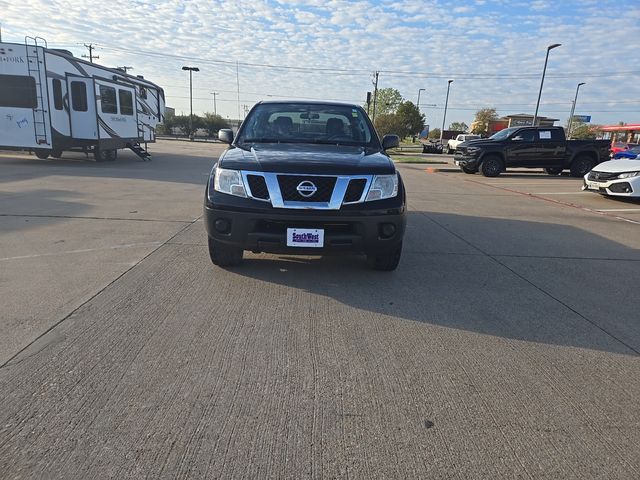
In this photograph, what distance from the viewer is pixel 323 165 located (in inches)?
153

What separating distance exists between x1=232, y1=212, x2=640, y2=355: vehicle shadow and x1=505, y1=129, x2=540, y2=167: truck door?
11086 millimetres

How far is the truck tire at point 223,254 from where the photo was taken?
4.36 m

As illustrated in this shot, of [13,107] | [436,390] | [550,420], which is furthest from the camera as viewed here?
[13,107]

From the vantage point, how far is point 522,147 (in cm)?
1662

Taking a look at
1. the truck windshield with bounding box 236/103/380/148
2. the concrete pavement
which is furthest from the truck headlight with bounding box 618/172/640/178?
the truck windshield with bounding box 236/103/380/148

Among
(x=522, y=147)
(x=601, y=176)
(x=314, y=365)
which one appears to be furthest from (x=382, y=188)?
(x=522, y=147)

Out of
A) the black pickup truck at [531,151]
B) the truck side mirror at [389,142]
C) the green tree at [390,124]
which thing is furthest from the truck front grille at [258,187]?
the green tree at [390,124]

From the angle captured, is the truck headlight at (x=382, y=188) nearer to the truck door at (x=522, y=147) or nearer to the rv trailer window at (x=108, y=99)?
the truck door at (x=522, y=147)

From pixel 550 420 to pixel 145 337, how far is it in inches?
103

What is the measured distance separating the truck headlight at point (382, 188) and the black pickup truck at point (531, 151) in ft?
46.1

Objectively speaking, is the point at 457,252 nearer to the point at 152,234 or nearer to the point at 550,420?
Result: the point at 550,420

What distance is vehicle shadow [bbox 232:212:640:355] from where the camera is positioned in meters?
3.51

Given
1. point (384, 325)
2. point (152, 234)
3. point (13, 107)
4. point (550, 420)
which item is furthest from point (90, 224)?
point (13, 107)

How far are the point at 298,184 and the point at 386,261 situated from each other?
4.35 ft
